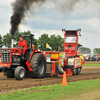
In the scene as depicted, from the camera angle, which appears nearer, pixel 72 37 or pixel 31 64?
pixel 31 64

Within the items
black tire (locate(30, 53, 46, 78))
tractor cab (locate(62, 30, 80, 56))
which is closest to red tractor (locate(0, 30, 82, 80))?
black tire (locate(30, 53, 46, 78))

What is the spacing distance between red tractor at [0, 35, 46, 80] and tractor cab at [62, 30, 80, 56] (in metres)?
6.34

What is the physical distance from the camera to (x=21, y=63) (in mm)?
12656

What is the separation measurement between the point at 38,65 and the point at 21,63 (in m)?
1.16

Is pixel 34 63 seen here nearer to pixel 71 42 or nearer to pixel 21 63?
pixel 21 63

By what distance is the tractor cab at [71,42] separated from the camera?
19.7 metres

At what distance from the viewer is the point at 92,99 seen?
7305 millimetres

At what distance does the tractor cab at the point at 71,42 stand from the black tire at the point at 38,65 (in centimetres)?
622

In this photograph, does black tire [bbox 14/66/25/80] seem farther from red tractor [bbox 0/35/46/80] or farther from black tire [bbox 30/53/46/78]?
black tire [bbox 30/53/46/78]

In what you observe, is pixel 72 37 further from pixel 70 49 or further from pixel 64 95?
pixel 64 95

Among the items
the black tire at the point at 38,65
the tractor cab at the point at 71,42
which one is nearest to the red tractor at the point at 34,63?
the black tire at the point at 38,65

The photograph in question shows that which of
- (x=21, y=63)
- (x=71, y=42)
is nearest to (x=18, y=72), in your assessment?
(x=21, y=63)

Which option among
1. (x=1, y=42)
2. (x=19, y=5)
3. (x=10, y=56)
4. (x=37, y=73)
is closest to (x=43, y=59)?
(x=37, y=73)

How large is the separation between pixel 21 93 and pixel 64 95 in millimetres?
1560
